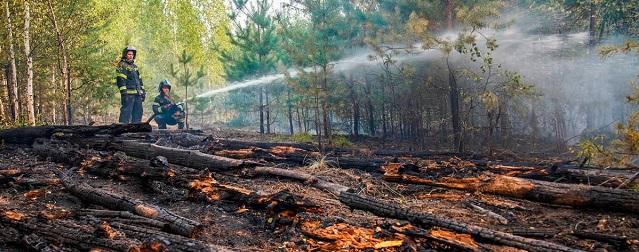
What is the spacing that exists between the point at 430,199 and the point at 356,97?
45.7ft

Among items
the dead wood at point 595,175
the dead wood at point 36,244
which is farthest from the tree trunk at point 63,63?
the dead wood at point 595,175

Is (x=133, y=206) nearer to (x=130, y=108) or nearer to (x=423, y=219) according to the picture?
(x=423, y=219)

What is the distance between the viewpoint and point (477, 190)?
6.36 metres

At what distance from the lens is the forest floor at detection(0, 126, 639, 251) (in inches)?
154

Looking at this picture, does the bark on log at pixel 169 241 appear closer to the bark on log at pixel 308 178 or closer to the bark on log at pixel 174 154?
the bark on log at pixel 308 178

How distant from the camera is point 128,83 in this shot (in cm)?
1385

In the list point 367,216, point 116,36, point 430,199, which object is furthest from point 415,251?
point 116,36

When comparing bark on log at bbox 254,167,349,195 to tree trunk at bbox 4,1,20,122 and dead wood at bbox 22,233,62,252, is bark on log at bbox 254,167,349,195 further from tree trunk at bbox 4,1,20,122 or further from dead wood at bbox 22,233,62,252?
tree trunk at bbox 4,1,20,122

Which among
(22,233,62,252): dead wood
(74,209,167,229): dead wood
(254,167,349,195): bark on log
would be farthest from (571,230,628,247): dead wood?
(22,233,62,252): dead wood

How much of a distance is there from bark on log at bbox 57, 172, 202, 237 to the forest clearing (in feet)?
0.08

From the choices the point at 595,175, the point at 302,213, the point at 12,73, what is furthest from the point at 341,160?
the point at 12,73

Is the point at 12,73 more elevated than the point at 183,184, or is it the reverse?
the point at 12,73

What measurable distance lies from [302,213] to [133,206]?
1924 mm

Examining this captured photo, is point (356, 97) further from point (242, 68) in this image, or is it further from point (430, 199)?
point (430, 199)
